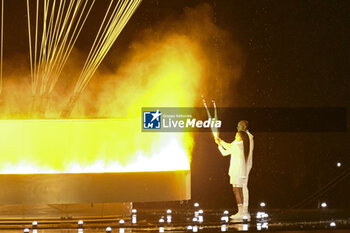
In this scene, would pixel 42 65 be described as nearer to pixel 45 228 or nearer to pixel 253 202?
pixel 45 228

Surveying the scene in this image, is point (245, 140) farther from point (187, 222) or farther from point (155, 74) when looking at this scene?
point (155, 74)

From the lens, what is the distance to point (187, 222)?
9953mm

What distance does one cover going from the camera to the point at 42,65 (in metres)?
13.0

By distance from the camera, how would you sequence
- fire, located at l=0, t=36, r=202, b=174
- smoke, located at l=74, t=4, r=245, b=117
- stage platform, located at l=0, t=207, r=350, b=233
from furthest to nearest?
smoke, located at l=74, t=4, r=245, b=117, fire, located at l=0, t=36, r=202, b=174, stage platform, located at l=0, t=207, r=350, b=233

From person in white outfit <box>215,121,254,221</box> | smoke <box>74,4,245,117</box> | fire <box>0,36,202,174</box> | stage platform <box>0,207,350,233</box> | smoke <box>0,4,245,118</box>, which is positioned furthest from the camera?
smoke <box>74,4,245,117</box>

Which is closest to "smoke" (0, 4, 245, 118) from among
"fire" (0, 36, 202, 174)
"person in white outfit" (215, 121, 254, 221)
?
"fire" (0, 36, 202, 174)

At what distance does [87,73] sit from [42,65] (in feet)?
3.42

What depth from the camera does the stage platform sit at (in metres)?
9.21

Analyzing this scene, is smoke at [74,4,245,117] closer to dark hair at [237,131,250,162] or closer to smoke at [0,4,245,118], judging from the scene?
smoke at [0,4,245,118]

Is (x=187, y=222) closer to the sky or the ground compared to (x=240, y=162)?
closer to the ground

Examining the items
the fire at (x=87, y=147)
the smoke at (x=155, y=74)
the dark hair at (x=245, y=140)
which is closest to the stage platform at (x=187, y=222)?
the fire at (x=87, y=147)

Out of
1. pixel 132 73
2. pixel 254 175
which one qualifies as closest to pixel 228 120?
pixel 254 175

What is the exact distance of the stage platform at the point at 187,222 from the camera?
30.2 ft

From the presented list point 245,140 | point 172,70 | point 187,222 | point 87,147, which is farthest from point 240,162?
point 172,70
